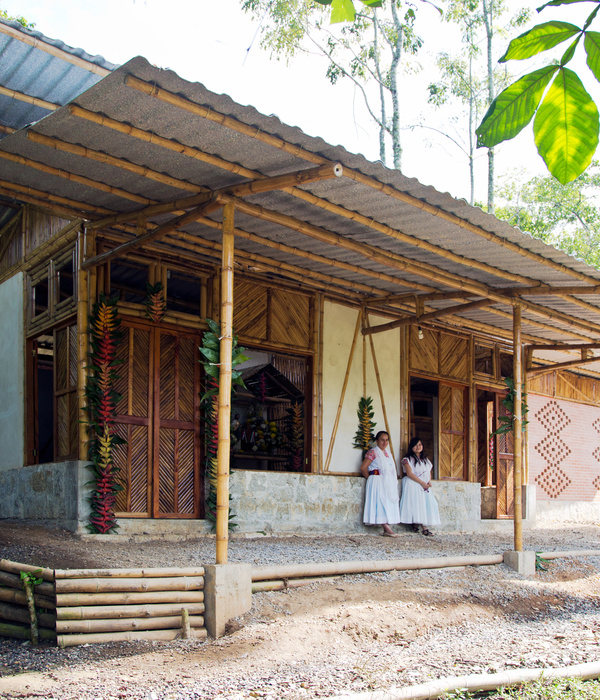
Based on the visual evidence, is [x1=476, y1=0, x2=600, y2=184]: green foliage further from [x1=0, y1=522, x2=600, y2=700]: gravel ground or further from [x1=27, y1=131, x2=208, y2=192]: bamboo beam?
[x1=27, y1=131, x2=208, y2=192]: bamboo beam

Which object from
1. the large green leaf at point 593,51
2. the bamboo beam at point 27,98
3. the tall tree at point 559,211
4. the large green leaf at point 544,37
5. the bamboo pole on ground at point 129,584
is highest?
the tall tree at point 559,211

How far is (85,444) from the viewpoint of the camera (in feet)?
23.9

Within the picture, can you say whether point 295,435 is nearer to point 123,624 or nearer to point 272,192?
point 272,192

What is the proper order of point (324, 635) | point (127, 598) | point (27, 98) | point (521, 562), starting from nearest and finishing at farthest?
point (127, 598), point (324, 635), point (27, 98), point (521, 562)

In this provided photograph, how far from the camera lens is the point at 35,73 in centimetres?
663

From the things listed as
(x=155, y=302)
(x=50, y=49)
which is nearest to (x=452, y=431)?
(x=155, y=302)

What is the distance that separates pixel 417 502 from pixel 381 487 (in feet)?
2.44

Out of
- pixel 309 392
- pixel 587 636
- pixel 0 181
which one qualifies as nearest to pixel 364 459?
pixel 309 392

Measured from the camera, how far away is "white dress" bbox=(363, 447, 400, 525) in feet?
31.5

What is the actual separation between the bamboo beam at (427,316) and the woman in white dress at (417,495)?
5.29 feet

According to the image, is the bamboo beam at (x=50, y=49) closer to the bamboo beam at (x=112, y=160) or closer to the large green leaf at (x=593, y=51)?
the bamboo beam at (x=112, y=160)

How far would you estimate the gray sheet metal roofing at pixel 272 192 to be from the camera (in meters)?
4.71

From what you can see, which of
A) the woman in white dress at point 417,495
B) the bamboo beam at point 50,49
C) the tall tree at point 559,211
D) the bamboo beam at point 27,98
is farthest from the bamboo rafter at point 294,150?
the tall tree at point 559,211

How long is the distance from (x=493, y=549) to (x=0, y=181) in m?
6.59
